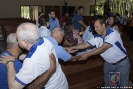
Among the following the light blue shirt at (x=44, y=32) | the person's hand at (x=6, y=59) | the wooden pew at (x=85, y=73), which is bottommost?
the wooden pew at (x=85, y=73)

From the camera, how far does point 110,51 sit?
8.19 feet

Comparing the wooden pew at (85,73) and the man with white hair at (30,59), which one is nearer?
the man with white hair at (30,59)

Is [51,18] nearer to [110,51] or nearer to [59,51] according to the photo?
[110,51]

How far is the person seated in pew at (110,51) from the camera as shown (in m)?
2.43

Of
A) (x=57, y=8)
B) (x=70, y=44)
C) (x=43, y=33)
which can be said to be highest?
(x=57, y=8)

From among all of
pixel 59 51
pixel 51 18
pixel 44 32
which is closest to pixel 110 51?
pixel 59 51

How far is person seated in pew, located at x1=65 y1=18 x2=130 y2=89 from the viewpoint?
243cm

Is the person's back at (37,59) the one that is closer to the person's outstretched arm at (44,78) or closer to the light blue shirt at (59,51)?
the person's outstretched arm at (44,78)

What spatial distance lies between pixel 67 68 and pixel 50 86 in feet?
3.34

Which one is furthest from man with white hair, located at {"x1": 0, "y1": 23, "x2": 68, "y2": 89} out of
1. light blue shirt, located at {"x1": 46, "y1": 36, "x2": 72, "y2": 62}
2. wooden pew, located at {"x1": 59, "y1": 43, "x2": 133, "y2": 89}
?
wooden pew, located at {"x1": 59, "y1": 43, "x2": 133, "y2": 89}

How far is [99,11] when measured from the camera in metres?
14.8

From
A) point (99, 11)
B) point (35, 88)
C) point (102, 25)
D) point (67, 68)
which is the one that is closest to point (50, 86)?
point (35, 88)

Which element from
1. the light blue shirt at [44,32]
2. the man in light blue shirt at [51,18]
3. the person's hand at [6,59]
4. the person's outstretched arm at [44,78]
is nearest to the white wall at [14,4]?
the man in light blue shirt at [51,18]

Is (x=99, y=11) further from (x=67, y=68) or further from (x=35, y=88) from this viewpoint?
(x=35, y=88)
